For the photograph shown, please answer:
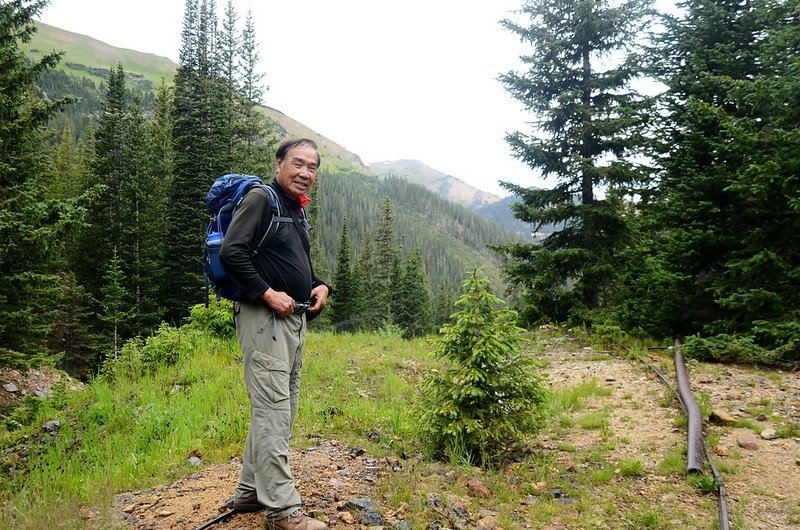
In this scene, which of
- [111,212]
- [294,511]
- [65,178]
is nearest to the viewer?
[294,511]

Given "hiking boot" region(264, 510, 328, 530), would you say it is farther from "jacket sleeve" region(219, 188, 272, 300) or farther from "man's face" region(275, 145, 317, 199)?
"man's face" region(275, 145, 317, 199)

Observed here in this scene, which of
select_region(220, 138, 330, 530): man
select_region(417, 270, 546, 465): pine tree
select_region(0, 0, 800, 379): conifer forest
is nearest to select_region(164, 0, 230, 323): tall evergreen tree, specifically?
select_region(0, 0, 800, 379): conifer forest

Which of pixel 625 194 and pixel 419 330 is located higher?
pixel 625 194

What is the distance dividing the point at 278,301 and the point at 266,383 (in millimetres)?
577

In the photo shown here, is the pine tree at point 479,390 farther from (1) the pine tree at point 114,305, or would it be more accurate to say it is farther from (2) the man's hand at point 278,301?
(1) the pine tree at point 114,305

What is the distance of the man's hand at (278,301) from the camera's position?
315 cm

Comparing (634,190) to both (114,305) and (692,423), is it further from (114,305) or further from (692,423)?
(114,305)

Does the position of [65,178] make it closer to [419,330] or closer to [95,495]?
[419,330]

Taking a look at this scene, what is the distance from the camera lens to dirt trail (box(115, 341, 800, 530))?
146 inches

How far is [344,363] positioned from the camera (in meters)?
9.27

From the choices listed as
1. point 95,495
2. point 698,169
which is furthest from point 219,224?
point 698,169

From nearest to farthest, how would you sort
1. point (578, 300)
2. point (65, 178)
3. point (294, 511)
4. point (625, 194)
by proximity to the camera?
point (294, 511) → point (625, 194) → point (578, 300) → point (65, 178)

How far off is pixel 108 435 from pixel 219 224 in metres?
4.15

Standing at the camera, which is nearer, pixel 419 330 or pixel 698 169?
pixel 698 169
